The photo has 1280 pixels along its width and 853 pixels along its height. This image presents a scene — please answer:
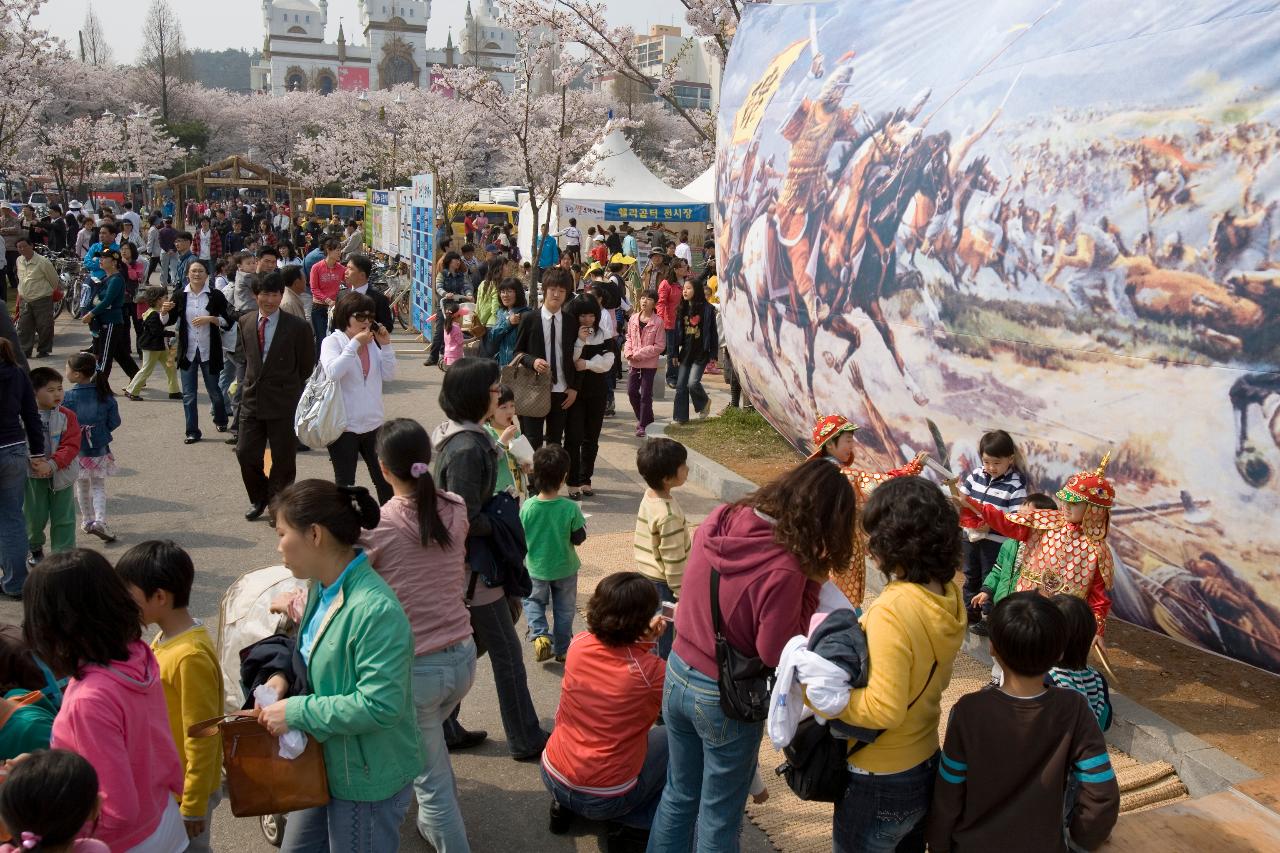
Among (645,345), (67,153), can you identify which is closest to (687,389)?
(645,345)

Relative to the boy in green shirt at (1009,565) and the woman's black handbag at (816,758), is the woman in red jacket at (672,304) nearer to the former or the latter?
the boy in green shirt at (1009,565)

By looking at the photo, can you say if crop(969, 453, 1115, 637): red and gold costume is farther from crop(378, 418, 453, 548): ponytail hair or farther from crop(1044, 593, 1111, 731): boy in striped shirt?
crop(378, 418, 453, 548): ponytail hair

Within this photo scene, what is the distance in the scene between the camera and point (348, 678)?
2.85 m

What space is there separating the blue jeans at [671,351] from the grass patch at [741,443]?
1990 millimetres

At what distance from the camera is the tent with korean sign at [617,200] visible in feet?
80.7

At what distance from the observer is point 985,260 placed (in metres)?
5.07

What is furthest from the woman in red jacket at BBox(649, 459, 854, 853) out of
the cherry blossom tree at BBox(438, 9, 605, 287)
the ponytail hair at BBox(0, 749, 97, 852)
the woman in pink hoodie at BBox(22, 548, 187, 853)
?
the cherry blossom tree at BBox(438, 9, 605, 287)

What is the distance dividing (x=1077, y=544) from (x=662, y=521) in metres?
1.82

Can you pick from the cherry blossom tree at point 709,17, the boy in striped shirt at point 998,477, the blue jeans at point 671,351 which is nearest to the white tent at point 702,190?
the cherry blossom tree at point 709,17

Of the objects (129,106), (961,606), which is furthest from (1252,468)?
(129,106)

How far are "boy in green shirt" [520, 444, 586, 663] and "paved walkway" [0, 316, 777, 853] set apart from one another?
16 centimetres

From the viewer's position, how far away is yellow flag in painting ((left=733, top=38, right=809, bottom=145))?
23.5 feet

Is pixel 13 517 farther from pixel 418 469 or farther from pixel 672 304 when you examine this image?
pixel 672 304

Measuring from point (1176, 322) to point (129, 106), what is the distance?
60223 mm
